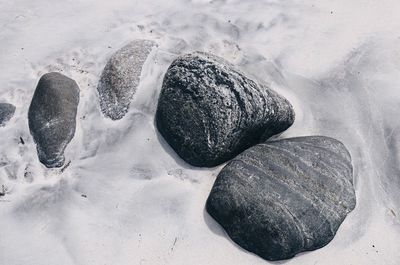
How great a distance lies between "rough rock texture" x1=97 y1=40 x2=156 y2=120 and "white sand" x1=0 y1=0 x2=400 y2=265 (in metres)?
0.09

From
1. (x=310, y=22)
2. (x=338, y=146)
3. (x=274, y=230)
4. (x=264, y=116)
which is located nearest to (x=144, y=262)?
(x=274, y=230)

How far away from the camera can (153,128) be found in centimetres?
433

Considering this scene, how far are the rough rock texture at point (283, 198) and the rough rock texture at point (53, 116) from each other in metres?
1.47

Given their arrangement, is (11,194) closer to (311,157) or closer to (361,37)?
(311,157)

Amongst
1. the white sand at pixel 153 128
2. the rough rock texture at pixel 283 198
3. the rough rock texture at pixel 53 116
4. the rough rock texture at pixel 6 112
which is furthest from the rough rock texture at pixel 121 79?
the rough rock texture at pixel 283 198

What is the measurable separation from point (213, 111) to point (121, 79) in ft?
3.52

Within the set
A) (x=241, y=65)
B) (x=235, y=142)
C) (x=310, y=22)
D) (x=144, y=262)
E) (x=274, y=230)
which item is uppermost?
(x=310, y=22)

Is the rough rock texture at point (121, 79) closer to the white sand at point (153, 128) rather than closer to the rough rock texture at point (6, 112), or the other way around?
the white sand at point (153, 128)

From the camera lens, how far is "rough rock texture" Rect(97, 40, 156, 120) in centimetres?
437

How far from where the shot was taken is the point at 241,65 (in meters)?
4.75

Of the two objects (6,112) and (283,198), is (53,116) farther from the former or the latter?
(283,198)

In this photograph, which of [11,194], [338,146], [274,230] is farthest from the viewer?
[338,146]

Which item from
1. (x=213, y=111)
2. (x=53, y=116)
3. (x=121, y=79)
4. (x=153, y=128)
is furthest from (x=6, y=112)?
→ (x=213, y=111)

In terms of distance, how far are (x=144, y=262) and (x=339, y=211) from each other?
1696 mm
